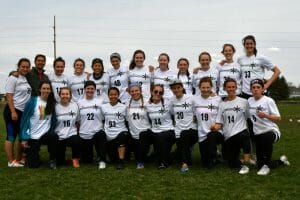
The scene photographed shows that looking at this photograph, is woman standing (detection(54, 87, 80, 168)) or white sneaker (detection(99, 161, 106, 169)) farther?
woman standing (detection(54, 87, 80, 168))

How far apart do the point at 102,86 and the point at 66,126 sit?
122 centimetres

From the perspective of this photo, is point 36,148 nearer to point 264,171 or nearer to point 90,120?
point 90,120

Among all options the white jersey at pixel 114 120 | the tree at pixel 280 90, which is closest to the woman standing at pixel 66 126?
the white jersey at pixel 114 120

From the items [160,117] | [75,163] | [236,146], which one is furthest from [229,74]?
[75,163]

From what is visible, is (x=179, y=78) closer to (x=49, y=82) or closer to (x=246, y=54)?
(x=246, y=54)

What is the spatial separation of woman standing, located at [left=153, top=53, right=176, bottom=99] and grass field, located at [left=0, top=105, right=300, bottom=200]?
5.94 ft

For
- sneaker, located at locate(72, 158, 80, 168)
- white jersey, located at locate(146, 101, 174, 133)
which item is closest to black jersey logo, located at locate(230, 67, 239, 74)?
white jersey, located at locate(146, 101, 174, 133)

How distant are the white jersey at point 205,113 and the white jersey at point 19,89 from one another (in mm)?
3546

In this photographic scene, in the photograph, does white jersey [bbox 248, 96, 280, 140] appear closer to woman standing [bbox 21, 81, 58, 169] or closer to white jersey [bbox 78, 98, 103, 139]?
white jersey [bbox 78, 98, 103, 139]

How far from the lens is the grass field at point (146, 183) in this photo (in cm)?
612

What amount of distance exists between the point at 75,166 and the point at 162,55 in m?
3.03

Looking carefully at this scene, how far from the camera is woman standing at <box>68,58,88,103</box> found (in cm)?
930

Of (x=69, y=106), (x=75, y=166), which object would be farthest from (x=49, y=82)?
(x=75, y=166)

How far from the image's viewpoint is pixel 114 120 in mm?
8812
